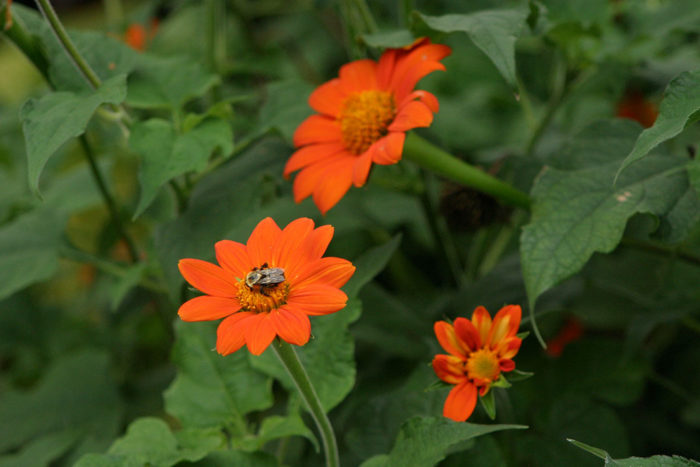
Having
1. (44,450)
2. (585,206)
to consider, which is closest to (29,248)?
(44,450)

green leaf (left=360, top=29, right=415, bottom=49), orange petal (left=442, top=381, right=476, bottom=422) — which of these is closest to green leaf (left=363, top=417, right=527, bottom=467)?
orange petal (left=442, top=381, right=476, bottom=422)

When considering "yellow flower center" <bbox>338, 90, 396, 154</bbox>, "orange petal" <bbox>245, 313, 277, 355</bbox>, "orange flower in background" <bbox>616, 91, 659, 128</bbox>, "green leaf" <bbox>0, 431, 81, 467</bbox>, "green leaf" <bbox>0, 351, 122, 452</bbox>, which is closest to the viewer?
"orange petal" <bbox>245, 313, 277, 355</bbox>

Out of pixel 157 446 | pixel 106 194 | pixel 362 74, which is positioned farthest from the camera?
pixel 106 194

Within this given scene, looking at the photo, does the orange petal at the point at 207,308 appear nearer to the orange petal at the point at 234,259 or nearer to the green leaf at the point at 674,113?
the orange petal at the point at 234,259

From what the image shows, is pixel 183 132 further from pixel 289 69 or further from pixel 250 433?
pixel 289 69

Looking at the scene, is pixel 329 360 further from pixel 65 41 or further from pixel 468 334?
pixel 65 41

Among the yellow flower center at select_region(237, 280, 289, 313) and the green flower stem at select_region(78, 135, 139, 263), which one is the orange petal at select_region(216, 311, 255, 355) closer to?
the yellow flower center at select_region(237, 280, 289, 313)

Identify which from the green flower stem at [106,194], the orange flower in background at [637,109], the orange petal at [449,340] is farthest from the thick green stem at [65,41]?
the orange flower in background at [637,109]
